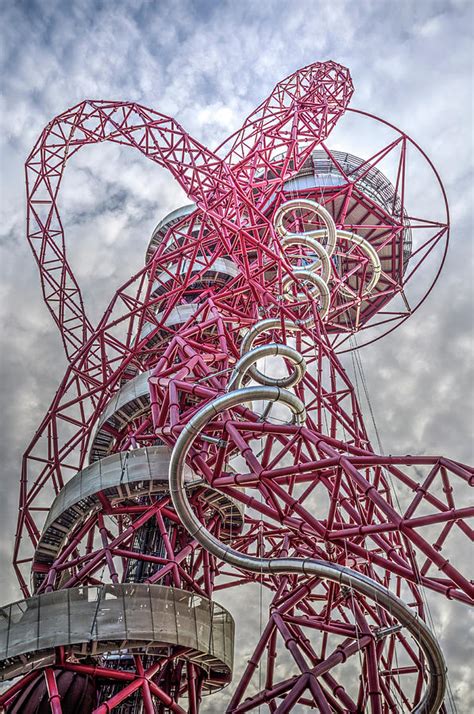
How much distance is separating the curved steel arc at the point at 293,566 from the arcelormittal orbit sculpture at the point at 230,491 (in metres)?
0.05

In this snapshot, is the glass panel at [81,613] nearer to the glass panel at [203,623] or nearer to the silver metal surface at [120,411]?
the glass panel at [203,623]

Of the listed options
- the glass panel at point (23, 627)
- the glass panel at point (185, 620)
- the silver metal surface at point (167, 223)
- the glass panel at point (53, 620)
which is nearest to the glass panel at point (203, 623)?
the glass panel at point (185, 620)

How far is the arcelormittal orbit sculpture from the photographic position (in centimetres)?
1739

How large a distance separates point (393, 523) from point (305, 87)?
89.6ft

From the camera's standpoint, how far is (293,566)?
17.0 meters

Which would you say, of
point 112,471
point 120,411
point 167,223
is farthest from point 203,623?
point 167,223

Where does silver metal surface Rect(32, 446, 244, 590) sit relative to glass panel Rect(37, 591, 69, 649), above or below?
above

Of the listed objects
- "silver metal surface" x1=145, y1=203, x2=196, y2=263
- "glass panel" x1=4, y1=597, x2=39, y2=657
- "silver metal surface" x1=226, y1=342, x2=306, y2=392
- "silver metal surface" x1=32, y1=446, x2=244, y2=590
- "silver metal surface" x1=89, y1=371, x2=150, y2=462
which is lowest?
"glass panel" x1=4, y1=597, x2=39, y2=657

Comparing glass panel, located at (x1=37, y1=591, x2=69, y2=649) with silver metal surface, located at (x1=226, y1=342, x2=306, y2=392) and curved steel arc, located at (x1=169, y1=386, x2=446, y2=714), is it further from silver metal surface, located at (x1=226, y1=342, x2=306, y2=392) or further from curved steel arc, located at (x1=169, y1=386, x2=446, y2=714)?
silver metal surface, located at (x1=226, y1=342, x2=306, y2=392)

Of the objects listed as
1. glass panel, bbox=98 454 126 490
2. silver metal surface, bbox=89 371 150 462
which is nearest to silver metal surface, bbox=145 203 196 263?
silver metal surface, bbox=89 371 150 462

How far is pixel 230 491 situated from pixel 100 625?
5213 millimetres

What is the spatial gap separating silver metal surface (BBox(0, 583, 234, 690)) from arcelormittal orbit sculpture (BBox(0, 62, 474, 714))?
5cm

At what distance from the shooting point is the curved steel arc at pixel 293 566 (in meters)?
15.8

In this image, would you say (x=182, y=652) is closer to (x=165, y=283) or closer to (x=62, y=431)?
(x=165, y=283)
